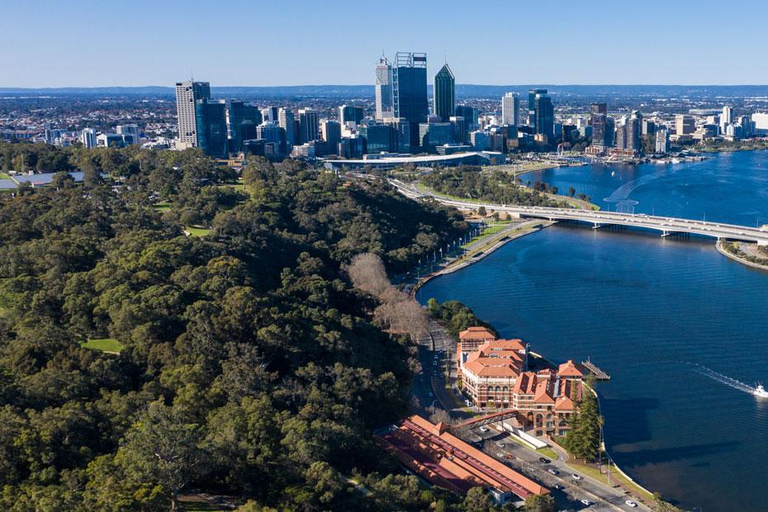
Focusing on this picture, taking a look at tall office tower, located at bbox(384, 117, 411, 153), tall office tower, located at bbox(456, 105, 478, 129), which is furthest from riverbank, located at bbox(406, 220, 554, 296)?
tall office tower, located at bbox(456, 105, 478, 129)

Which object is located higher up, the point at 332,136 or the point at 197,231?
the point at 332,136

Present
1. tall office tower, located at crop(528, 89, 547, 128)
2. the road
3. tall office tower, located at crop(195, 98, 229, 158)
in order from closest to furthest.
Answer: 1. the road
2. tall office tower, located at crop(195, 98, 229, 158)
3. tall office tower, located at crop(528, 89, 547, 128)

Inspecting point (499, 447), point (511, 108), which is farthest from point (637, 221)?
point (511, 108)

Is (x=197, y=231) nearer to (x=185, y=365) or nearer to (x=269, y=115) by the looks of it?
(x=185, y=365)

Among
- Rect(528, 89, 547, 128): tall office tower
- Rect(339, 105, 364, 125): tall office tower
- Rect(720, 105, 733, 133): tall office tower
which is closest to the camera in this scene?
Rect(339, 105, 364, 125): tall office tower

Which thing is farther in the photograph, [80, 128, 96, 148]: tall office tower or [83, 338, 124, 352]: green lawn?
[80, 128, 96, 148]: tall office tower

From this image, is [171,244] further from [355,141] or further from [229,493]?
[355,141]

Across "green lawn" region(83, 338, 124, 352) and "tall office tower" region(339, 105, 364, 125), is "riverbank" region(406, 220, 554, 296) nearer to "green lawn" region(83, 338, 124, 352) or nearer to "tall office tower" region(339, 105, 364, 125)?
"green lawn" region(83, 338, 124, 352)
